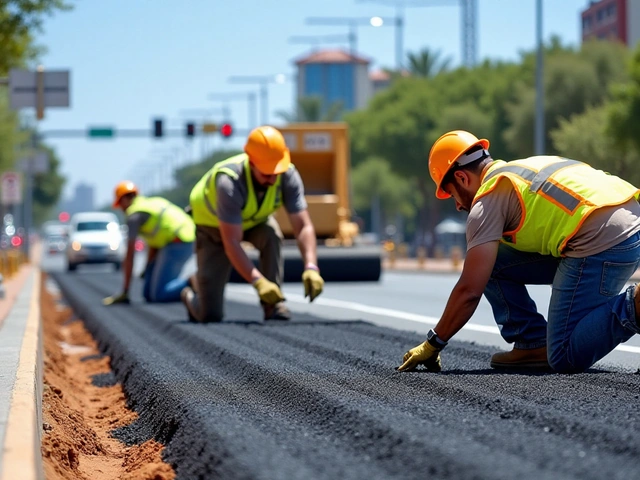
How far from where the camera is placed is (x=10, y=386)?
630cm

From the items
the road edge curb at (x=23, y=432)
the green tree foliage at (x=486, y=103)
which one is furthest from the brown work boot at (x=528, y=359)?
the green tree foliage at (x=486, y=103)

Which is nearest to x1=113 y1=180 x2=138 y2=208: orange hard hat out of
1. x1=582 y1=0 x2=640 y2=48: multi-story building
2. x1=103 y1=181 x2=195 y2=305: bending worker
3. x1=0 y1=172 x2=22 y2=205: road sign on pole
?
x1=103 y1=181 x2=195 y2=305: bending worker

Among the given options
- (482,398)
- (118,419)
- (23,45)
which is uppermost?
(23,45)

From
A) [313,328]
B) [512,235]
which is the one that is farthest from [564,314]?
[313,328]

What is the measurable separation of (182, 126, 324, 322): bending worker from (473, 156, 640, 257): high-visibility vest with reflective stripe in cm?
359

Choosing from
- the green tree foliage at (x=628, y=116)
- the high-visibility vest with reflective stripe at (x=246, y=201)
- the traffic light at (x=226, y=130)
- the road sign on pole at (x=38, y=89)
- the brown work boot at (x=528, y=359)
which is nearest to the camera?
the brown work boot at (x=528, y=359)

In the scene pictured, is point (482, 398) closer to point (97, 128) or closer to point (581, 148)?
point (581, 148)

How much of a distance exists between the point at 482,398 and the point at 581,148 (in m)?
30.8

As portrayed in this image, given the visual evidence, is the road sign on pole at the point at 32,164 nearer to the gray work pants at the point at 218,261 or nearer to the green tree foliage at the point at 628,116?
the green tree foliage at the point at 628,116

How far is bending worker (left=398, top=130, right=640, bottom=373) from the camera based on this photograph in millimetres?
6148

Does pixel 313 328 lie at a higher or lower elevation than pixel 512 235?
lower

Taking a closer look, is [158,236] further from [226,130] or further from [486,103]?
[486,103]

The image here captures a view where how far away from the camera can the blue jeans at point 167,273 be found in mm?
14836

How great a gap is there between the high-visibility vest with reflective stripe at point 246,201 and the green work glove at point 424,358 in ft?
12.6
